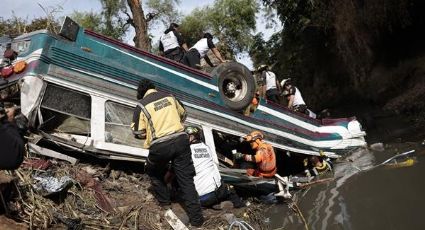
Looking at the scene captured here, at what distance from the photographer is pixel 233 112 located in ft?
21.1

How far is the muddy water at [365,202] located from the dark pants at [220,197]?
0.43m

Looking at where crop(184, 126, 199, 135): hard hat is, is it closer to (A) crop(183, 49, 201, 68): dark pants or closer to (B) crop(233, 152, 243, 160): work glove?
(B) crop(233, 152, 243, 160): work glove

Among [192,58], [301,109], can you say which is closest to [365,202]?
[192,58]

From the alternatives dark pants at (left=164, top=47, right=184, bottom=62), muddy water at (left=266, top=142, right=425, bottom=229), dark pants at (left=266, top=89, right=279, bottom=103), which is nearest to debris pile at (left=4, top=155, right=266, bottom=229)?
muddy water at (left=266, top=142, right=425, bottom=229)

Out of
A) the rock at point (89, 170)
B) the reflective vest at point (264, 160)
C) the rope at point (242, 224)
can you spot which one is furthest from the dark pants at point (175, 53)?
the rope at point (242, 224)

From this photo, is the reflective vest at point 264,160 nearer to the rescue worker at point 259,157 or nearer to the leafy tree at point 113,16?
the rescue worker at point 259,157

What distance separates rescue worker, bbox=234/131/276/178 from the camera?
6449mm

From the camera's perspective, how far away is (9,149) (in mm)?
3648

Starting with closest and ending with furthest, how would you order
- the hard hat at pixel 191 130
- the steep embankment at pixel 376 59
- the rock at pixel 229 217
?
the rock at pixel 229 217
the hard hat at pixel 191 130
the steep embankment at pixel 376 59

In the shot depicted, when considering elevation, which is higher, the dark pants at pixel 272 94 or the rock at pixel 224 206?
the dark pants at pixel 272 94

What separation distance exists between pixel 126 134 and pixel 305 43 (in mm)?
11838

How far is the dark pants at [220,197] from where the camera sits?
5.48 metres

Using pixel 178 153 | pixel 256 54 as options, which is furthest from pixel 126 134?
pixel 256 54

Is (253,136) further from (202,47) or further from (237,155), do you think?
(202,47)
